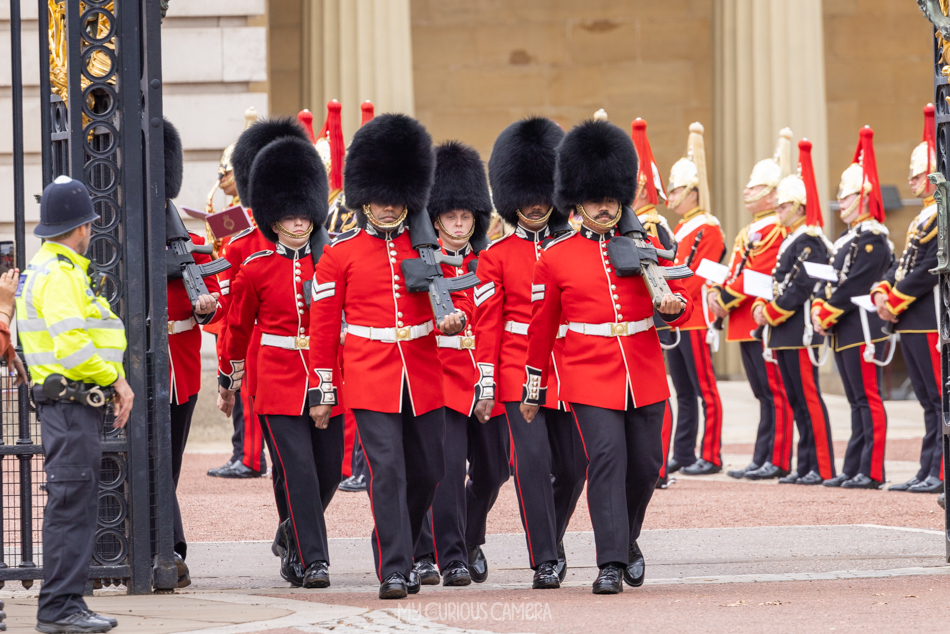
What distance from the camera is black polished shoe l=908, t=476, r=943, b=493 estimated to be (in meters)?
9.10

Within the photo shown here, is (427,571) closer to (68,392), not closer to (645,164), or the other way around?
(68,392)

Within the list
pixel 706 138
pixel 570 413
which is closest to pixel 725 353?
pixel 706 138

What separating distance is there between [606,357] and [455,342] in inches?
30.5

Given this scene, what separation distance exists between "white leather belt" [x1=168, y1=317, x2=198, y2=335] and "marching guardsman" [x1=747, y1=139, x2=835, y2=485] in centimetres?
431

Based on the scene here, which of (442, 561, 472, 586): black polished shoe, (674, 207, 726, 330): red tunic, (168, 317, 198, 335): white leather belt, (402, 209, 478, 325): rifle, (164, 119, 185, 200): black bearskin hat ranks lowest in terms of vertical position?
(442, 561, 472, 586): black polished shoe

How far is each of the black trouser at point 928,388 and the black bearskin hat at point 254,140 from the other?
411 cm

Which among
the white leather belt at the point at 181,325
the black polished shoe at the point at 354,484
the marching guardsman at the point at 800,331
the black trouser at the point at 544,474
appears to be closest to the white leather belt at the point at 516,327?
the black trouser at the point at 544,474

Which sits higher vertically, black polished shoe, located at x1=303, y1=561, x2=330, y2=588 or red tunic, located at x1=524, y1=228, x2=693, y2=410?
red tunic, located at x1=524, y1=228, x2=693, y2=410

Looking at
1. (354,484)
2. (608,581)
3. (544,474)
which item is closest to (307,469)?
(544,474)

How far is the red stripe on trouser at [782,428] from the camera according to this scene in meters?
9.90

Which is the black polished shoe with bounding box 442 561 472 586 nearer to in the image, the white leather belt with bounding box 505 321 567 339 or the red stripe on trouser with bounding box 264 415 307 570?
the red stripe on trouser with bounding box 264 415 307 570

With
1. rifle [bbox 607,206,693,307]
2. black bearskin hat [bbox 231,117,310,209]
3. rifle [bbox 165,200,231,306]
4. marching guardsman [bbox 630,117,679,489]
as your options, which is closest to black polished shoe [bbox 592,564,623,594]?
rifle [bbox 607,206,693,307]

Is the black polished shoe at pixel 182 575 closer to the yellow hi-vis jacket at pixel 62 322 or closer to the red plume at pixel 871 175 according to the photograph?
the yellow hi-vis jacket at pixel 62 322

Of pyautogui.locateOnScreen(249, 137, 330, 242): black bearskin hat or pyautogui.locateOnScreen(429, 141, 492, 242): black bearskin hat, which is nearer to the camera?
pyautogui.locateOnScreen(249, 137, 330, 242): black bearskin hat
